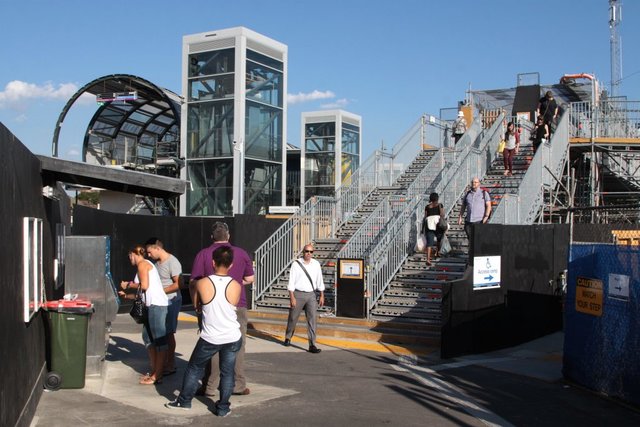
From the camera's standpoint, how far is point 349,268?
46.7ft

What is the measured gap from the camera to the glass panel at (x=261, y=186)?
2931 centimetres

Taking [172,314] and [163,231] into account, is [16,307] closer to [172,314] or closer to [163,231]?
[172,314]

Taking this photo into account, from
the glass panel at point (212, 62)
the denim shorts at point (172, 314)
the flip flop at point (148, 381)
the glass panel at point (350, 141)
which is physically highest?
the glass panel at point (212, 62)

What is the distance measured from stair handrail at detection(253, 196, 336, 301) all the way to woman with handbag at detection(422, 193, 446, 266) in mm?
3594

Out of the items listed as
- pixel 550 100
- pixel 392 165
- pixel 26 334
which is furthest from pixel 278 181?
pixel 26 334

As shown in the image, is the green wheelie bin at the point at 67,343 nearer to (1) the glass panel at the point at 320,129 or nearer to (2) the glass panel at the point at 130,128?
(2) the glass panel at the point at 130,128

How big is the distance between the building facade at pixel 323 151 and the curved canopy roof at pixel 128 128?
773cm

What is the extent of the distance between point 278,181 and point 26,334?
964 inches

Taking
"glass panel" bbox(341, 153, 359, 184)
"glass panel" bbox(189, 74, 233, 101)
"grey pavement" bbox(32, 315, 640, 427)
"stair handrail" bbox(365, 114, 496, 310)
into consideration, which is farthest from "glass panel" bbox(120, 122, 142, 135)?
"grey pavement" bbox(32, 315, 640, 427)

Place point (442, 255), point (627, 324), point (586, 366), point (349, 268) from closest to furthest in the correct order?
point (627, 324)
point (586, 366)
point (349, 268)
point (442, 255)

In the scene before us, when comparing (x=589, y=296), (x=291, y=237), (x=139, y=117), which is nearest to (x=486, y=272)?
(x=589, y=296)

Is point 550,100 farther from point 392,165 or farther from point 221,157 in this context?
point 221,157

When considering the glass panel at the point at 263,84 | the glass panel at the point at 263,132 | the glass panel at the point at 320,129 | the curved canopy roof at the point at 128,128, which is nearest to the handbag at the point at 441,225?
the glass panel at the point at 263,132

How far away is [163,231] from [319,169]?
70.0 ft
